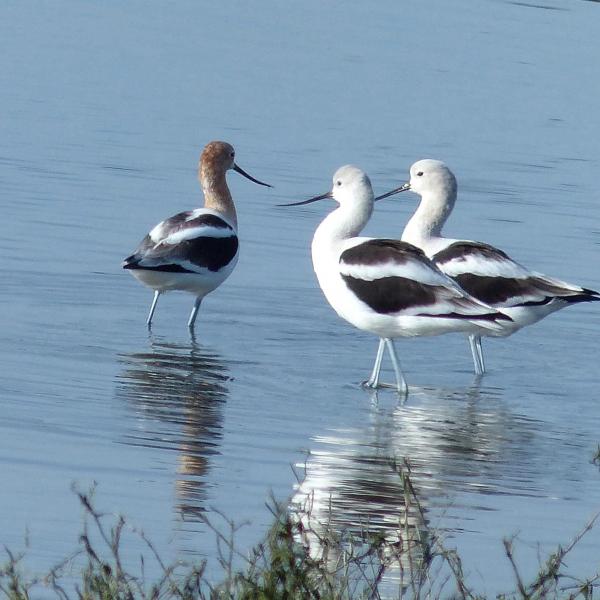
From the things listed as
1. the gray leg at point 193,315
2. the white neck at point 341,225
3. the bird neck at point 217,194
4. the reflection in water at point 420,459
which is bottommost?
the reflection in water at point 420,459

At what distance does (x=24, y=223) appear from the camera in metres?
13.5

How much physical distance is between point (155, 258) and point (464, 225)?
4.38 metres

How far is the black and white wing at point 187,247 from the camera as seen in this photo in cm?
1115

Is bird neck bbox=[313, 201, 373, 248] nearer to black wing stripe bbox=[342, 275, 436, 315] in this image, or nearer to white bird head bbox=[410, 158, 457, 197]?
black wing stripe bbox=[342, 275, 436, 315]

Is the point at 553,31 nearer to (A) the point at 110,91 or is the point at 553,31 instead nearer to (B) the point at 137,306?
(A) the point at 110,91

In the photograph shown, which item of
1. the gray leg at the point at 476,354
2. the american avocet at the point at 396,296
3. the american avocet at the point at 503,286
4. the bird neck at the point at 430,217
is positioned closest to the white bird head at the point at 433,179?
the bird neck at the point at 430,217

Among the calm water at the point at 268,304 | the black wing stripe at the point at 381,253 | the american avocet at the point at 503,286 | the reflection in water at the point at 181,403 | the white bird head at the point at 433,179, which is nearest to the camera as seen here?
the calm water at the point at 268,304

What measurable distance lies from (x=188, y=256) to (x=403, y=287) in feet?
7.19

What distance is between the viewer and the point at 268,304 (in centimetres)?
1172

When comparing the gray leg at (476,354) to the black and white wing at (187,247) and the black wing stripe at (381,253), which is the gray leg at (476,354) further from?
the black and white wing at (187,247)

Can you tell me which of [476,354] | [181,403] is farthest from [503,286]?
[181,403]

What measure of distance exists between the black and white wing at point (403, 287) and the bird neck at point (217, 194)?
10.5ft

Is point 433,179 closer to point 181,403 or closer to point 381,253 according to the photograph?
point 381,253

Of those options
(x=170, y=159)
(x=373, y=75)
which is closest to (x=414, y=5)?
(x=373, y=75)
